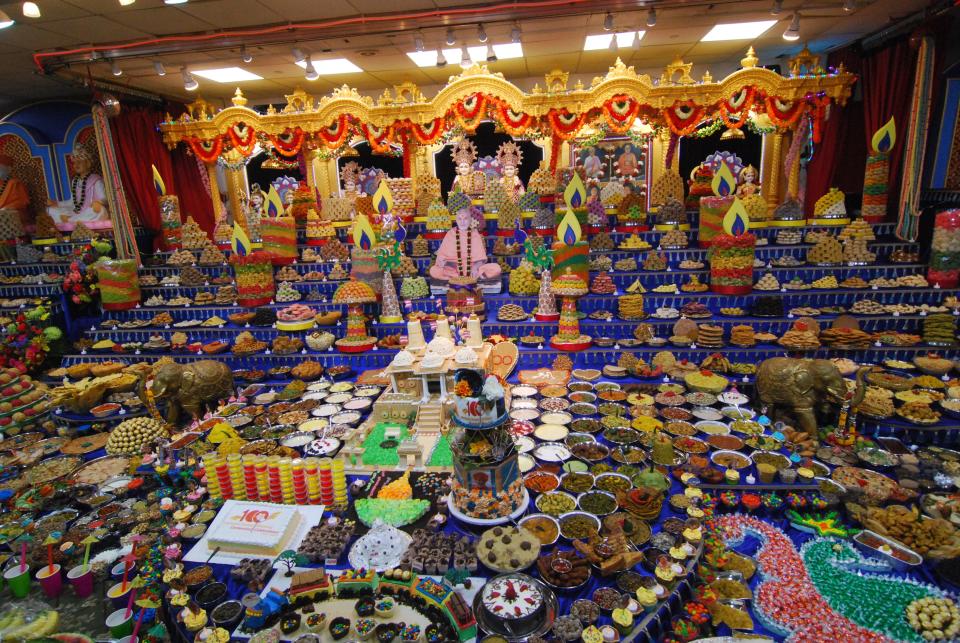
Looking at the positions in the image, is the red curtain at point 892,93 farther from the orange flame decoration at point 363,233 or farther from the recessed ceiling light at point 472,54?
the orange flame decoration at point 363,233

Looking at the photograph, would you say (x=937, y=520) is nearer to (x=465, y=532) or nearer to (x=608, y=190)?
(x=465, y=532)

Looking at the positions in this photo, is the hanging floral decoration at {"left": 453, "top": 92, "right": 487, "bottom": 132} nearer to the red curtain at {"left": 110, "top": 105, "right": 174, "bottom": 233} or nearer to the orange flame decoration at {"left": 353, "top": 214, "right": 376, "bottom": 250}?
the orange flame decoration at {"left": 353, "top": 214, "right": 376, "bottom": 250}

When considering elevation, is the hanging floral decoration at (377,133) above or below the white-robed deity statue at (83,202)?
above

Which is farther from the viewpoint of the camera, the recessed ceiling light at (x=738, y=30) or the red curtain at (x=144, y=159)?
the red curtain at (x=144, y=159)

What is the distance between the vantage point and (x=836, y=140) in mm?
8875

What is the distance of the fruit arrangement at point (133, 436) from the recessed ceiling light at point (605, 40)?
7.98 metres

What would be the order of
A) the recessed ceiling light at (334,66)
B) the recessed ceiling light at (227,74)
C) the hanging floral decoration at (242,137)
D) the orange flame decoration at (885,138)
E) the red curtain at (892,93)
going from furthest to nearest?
the hanging floral decoration at (242,137) → the recessed ceiling light at (227,74) → the recessed ceiling light at (334,66) → the red curtain at (892,93) → the orange flame decoration at (885,138)

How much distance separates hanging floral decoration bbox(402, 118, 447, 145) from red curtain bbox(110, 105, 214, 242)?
16.6ft

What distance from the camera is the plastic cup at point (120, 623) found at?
2924mm

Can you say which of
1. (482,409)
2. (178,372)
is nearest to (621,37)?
(482,409)

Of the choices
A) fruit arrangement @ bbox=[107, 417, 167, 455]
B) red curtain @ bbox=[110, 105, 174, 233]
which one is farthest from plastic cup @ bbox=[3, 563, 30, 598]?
red curtain @ bbox=[110, 105, 174, 233]

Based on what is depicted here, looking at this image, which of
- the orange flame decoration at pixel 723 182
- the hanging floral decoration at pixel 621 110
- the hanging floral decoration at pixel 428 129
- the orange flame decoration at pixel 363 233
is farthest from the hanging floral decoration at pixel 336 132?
the orange flame decoration at pixel 723 182

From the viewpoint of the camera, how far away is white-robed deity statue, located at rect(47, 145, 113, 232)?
382 inches

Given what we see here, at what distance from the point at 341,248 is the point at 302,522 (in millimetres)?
5493
